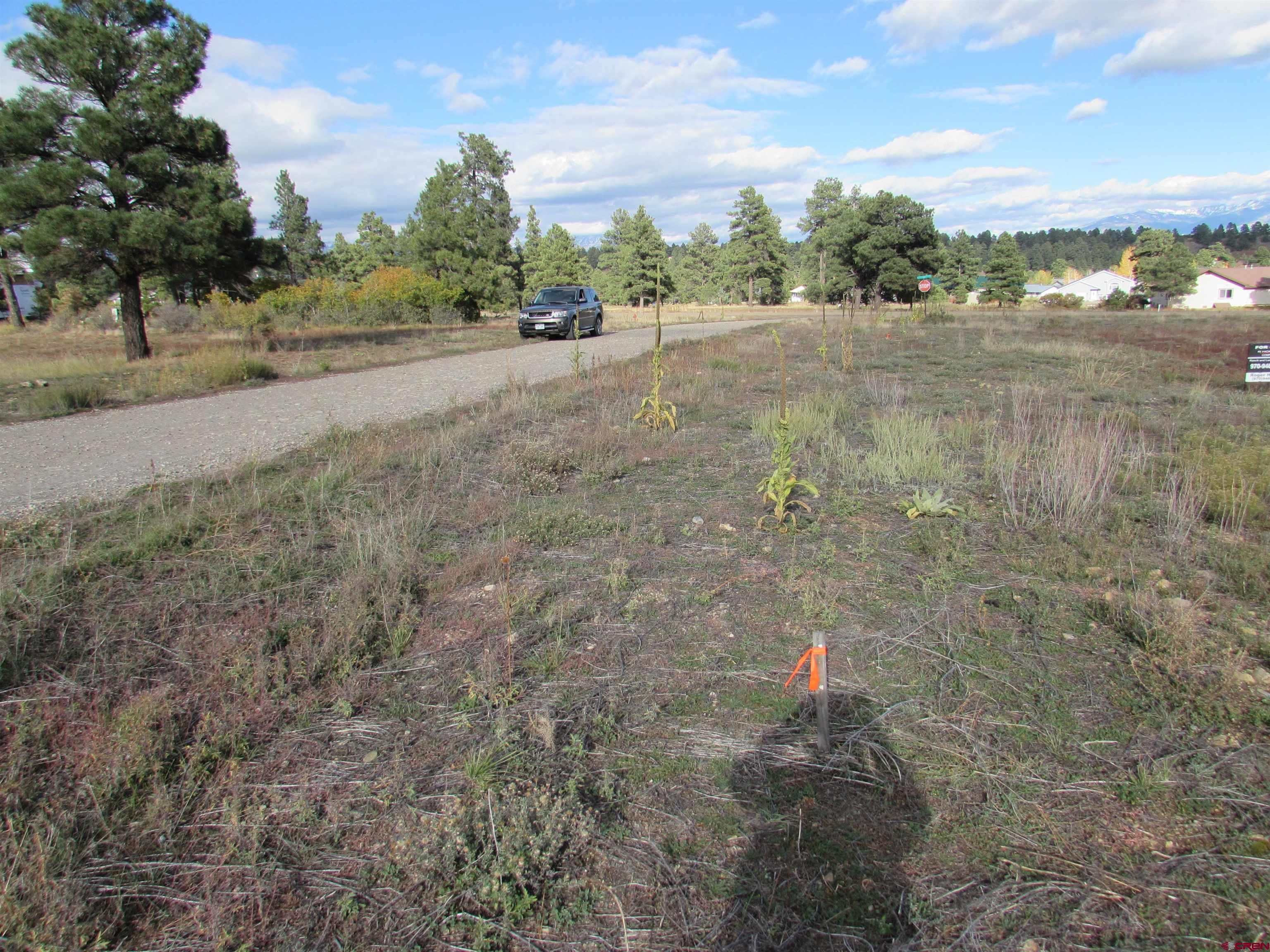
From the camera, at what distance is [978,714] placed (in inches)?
129

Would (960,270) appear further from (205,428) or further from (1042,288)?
(205,428)

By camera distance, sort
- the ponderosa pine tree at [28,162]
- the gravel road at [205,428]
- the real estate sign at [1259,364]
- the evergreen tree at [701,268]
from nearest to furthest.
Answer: the gravel road at [205,428], the real estate sign at [1259,364], the ponderosa pine tree at [28,162], the evergreen tree at [701,268]

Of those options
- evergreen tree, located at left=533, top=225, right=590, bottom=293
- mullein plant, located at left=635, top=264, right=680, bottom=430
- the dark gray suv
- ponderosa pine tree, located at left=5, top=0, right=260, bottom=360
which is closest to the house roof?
evergreen tree, located at left=533, top=225, right=590, bottom=293

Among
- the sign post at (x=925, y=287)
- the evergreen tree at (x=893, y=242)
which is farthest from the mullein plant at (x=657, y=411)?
the evergreen tree at (x=893, y=242)

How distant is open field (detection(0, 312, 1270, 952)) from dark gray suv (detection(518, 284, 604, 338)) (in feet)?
59.2

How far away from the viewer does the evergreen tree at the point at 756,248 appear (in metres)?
73.7

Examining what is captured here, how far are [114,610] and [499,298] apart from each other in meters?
39.0

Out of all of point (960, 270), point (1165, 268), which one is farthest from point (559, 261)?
point (1165, 268)

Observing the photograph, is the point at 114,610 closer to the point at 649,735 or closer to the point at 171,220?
the point at 649,735

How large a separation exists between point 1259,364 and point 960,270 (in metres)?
88.9

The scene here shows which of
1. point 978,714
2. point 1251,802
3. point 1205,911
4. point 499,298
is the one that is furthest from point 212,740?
point 499,298

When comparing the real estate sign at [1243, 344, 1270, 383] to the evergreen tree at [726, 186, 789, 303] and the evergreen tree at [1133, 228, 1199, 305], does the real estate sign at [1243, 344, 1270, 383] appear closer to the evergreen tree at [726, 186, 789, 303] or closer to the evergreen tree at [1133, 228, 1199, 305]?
the evergreen tree at [726, 186, 789, 303]

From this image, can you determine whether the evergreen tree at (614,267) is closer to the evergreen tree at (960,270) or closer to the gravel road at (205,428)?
the evergreen tree at (960,270)

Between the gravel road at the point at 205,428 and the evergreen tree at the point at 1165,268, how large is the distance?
85886 mm
